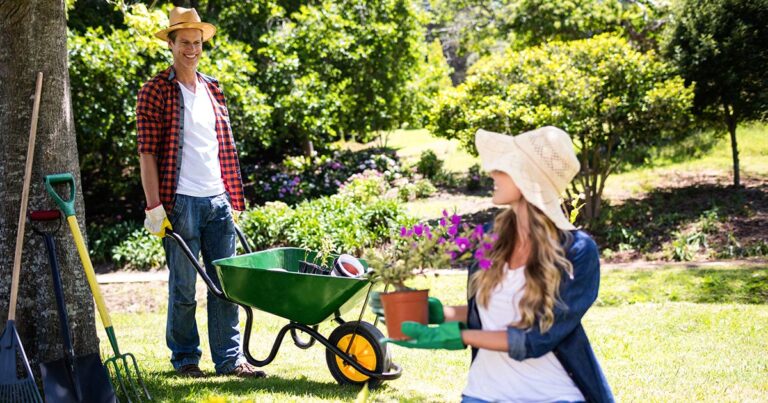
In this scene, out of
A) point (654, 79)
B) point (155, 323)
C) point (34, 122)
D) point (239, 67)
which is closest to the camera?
point (34, 122)

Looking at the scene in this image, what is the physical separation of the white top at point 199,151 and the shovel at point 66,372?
74cm

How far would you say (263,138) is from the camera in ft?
41.4

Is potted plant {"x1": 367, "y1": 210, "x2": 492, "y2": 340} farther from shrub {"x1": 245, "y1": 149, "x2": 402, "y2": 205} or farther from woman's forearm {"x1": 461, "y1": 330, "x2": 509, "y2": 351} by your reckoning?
shrub {"x1": 245, "y1": 149, "x2": 402, "y2": 205}

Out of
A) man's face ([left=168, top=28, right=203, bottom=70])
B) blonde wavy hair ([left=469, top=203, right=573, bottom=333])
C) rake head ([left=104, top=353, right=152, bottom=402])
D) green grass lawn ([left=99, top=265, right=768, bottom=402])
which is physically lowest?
green grass lawn ([left=99, top=265, right=768, bottom=402])

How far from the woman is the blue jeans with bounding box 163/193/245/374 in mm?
2010

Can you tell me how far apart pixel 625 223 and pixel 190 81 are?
7.50 meters

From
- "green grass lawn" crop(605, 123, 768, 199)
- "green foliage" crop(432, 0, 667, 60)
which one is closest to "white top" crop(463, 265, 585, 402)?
"green grass lawn" crop(605, 123, 768, 199)

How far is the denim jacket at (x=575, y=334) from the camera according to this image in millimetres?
2277

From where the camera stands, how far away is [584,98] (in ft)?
32.3

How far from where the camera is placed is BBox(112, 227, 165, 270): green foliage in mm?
9828

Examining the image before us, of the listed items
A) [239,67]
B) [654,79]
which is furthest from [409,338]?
[239,67]

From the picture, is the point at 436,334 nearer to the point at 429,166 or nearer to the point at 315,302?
the point at 315,302

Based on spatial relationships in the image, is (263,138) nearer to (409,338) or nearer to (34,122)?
(34,122)

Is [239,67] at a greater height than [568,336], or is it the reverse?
[239,67]
